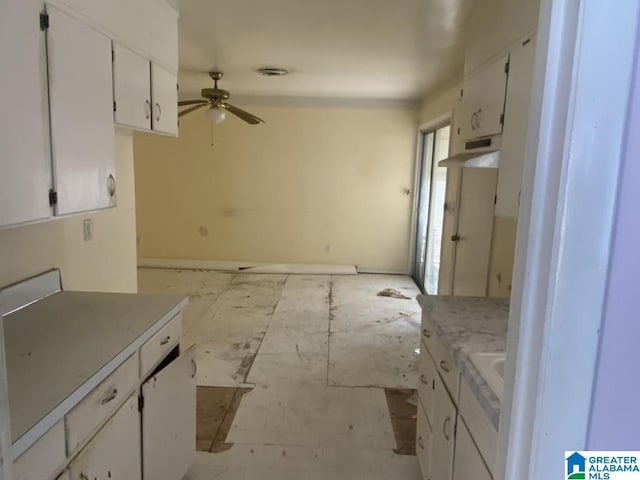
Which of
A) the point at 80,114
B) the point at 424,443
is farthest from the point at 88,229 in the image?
the point at 424,443

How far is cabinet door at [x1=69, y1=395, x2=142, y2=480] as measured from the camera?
136 cm

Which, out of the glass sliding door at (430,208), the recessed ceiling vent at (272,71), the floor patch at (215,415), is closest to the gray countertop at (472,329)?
the floor patch at (215,415)

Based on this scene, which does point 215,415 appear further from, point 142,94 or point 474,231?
point 474,231

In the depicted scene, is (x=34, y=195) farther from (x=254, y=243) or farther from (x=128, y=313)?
(x=254, y=243)

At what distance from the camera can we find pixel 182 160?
6676 millimetres

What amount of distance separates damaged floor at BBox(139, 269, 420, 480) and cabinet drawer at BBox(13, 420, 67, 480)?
1.21 meters

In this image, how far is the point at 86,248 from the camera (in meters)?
2.57

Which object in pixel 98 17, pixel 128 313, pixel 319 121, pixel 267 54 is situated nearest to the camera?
pixel 98 17

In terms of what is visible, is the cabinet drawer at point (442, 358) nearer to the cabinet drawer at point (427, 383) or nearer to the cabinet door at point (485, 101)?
the cabinet drawer at point (427, 383)

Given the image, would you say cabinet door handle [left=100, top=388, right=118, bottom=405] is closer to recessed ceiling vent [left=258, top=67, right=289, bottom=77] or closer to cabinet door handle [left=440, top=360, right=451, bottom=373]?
cabinet door handle [left=440, top=360, right=451, bottom=373]

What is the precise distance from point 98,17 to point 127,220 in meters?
1.47

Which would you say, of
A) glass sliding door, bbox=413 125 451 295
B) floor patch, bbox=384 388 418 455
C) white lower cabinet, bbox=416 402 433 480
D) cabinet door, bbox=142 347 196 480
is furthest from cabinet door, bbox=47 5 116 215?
glass sliding door, bbox=413 125 451 295

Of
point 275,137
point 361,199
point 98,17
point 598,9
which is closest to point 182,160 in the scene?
point 275,137

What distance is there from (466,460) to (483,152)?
1225mm
